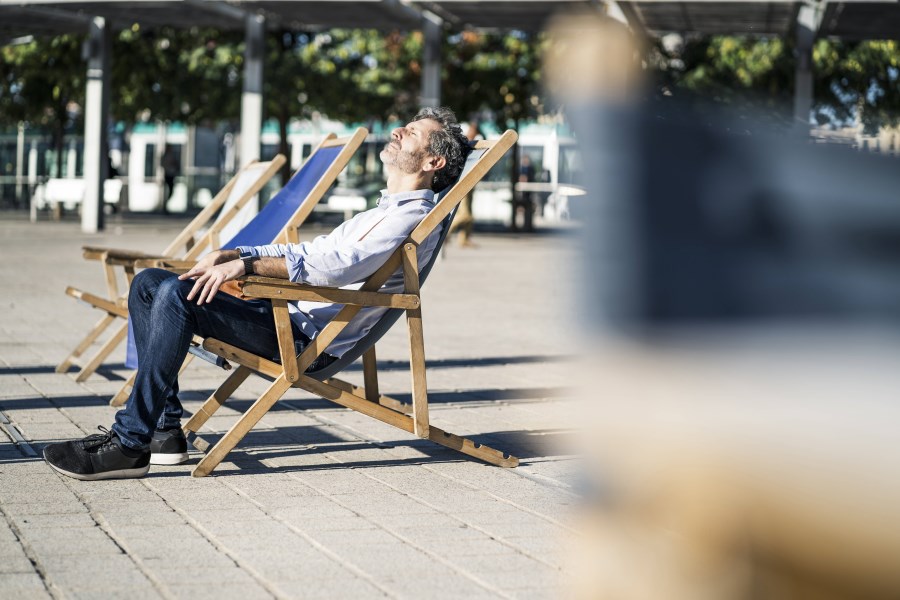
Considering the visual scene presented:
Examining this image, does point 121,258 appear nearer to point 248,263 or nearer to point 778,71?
A: point 248,263

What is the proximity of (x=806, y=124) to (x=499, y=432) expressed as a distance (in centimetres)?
445

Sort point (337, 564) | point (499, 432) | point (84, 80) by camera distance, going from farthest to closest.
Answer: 1. point (84, 80)
2. point (499, 432)
3. point (337, 564)

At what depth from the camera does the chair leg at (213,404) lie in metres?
5.18

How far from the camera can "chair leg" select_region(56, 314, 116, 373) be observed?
700 cm

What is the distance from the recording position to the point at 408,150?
17.1ft

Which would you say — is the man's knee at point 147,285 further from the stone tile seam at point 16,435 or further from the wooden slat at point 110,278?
the wooden slat at point 110,278

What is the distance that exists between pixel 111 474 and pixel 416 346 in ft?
3.90

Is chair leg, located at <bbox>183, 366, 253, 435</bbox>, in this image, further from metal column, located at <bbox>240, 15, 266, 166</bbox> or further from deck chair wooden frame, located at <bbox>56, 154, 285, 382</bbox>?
metal column, located at <bbox>240, 15, 266, 166</bbox>

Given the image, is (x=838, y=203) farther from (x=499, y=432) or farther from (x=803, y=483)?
(x=499, y=432)

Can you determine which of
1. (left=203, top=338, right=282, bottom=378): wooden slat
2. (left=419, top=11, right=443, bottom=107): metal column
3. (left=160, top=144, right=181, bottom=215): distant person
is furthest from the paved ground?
(left=160, top=144, right=181, bottom=215): distant person

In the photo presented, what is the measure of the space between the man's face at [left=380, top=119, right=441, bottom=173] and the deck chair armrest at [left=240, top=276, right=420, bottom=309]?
0.60 m

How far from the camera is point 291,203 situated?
6.42 m

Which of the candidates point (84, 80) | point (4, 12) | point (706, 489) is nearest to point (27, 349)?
point (706, 489)

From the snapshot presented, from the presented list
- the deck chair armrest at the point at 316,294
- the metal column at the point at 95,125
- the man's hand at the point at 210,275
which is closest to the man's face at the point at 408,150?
the deck chair armrest at the point at 316,294
